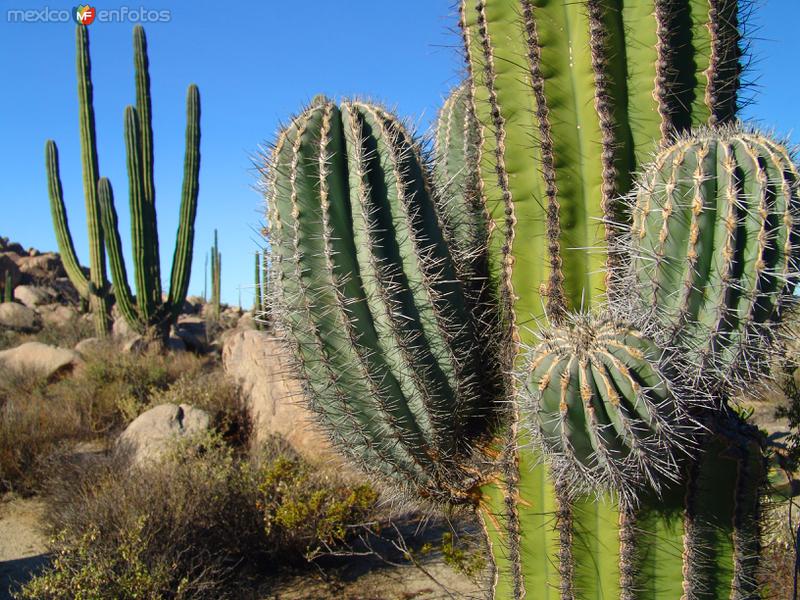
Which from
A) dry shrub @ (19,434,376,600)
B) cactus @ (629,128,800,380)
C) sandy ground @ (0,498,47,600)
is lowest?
sandy ground @ (0,498,47,600)

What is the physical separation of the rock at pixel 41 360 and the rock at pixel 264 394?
4.11 meters

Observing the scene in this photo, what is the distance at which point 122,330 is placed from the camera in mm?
15836

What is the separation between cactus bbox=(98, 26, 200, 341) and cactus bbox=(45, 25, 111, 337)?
1.78 feet

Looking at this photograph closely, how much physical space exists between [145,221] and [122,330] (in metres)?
3.62

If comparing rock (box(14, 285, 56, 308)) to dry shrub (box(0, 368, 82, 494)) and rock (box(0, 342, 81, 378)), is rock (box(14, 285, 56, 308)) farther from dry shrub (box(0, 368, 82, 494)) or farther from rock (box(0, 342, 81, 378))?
dry shrub (box(0, 368, 82, 494))

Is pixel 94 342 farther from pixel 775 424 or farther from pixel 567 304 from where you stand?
pixel 567 304

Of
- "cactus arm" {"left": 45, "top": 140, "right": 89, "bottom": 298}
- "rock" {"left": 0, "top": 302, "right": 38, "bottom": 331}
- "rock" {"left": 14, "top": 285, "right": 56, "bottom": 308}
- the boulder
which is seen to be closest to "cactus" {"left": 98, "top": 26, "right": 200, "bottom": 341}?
"cactus arm" {"left": 45, "top": 140, "right": 89, "bottom": 298}

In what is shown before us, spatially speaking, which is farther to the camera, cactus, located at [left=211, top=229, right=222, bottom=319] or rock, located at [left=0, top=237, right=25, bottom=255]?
rock, located at [left=0, top=237, right=25, bottom=255]

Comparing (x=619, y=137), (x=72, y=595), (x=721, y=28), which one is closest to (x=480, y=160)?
(x=619, y=137)

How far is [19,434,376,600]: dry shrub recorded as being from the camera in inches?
184

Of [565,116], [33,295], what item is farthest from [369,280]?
[33,295]

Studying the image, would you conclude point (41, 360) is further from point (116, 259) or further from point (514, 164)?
point (514, 164)

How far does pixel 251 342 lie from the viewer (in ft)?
31.9

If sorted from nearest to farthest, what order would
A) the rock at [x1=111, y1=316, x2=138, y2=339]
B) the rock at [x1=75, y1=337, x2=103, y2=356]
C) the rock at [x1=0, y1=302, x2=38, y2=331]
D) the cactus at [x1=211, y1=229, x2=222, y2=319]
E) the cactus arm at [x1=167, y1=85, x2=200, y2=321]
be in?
1. the rock at [x1=75, y1=337, x2=103, y2=356]
2. the cactus arm at [x1=167, y1=85, x2=200, y2=321]
3. the rock at [x1=111, y1=316, x2=138, y2=339]
4. the rock at [x1=0, y1=302, x2=38, y2=331]
5. the cactus at [x1=211, y1=229, x2=222, y2=319]
